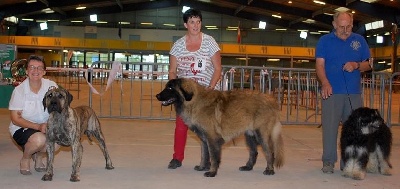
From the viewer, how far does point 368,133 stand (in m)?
5.06

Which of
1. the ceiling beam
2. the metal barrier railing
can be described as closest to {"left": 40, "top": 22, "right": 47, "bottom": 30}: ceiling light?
the ceiling beam

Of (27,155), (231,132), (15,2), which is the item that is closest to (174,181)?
(231,132)

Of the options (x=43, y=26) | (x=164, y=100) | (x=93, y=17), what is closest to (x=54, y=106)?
(x=164, y=100)

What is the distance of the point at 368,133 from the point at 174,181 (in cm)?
202

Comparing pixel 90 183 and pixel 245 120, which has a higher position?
pixel 245 120

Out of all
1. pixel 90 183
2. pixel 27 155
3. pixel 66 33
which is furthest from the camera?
pixel 66 33

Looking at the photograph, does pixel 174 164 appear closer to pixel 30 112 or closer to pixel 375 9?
pixel 30 112

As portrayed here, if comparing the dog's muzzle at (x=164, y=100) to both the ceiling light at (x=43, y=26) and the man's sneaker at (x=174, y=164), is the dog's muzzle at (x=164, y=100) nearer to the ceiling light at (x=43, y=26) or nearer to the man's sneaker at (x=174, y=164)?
the man's sneaker at (x=174, y=164)

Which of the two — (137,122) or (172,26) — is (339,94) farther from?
(172,26)

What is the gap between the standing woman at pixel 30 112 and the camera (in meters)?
5.08

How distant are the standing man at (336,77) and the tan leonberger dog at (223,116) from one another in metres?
0.59

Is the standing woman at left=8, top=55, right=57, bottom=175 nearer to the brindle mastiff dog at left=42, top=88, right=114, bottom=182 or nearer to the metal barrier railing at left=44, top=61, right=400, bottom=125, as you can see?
the brindle mastiff dog at left=42, top=88, right=114, bottom=182

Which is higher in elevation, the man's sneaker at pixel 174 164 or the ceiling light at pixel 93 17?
the ceiling light at pixel 93 17

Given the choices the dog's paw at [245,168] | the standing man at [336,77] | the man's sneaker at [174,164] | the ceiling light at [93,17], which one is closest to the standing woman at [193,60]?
the man's sneaker at [174,164]
